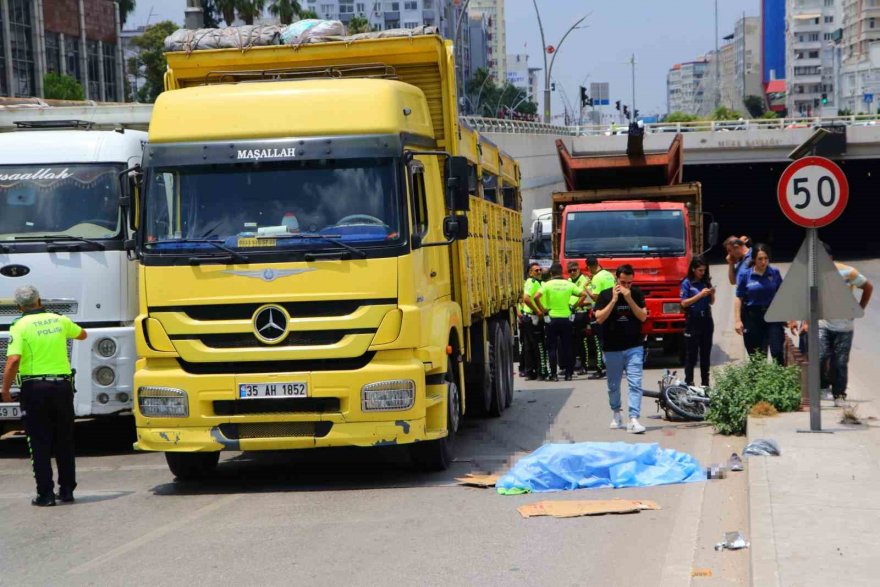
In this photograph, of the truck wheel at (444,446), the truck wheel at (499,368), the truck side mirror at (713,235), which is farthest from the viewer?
the truck side mirror at (713,235)

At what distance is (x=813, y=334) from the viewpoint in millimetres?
10992

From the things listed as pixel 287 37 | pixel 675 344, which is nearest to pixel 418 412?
pixel 287 37

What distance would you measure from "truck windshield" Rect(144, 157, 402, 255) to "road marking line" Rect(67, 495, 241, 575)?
75.0 inches

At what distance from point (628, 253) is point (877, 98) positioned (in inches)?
5630

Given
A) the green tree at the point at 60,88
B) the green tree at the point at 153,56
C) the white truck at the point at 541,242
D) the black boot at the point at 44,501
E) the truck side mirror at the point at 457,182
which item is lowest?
the black boot at the point at 44,501

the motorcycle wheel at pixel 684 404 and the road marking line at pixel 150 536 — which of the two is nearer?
the road marking line at pixel 150 536

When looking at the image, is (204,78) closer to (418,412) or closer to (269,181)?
(269,181)

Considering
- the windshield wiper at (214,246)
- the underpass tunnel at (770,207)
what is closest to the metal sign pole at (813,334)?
the windshield wiper at (214,246)

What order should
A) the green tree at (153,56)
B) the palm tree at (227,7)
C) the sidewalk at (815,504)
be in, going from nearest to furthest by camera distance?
the sidewalk at (815,504) → the palm tree at (227,7) → the green tree at (153,56)

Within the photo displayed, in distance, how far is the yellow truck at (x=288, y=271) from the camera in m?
9.62

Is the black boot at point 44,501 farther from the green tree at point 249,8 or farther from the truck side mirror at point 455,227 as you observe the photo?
the green tree at point 249,8

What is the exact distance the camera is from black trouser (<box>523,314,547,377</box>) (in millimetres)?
18931

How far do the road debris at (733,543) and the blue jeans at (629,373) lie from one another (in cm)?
496

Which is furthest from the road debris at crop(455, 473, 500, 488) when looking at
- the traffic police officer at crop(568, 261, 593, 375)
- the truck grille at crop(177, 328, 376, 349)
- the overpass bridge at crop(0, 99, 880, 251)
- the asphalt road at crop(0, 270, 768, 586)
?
the overpass bridge at crop(0, 99, 880, 251)
